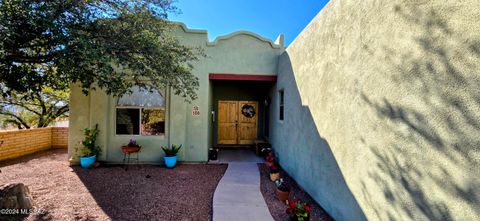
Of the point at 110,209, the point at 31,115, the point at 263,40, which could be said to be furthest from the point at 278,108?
the point at 31,115

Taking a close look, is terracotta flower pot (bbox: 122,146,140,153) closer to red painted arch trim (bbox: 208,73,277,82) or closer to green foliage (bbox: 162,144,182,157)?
green foliage (bbox: 162,144,182,157)

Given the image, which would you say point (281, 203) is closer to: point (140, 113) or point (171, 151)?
point (171, 151)

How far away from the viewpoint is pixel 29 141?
9.17 meters

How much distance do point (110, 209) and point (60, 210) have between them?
0.91 m

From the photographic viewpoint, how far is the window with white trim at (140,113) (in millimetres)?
7805

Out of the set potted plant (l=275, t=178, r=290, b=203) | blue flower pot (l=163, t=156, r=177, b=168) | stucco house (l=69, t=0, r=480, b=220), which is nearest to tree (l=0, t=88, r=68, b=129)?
stucco house (l=69, t=0, r=480, b=220)

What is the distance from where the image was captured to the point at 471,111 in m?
1.79

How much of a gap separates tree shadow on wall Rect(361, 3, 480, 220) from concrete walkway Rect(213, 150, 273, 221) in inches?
88.1

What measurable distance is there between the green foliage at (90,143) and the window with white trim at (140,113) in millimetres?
670

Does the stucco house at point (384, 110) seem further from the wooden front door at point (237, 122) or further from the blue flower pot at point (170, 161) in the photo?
the wooden front door at point (237, 122)

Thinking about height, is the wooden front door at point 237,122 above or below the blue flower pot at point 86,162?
above

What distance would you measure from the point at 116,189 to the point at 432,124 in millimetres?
6143

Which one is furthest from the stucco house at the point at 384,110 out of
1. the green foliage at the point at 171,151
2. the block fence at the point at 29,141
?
the block fence at the point at 29,141

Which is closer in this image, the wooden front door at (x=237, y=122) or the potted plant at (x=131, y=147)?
the potted plant at (x=131, y=147)
